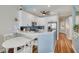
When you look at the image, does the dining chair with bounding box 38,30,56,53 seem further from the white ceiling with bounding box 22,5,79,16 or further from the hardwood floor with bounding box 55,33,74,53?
the white ceiling with bounding box 22,5,79,16

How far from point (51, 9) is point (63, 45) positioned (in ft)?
2.67

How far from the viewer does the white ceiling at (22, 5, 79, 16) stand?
2154mm

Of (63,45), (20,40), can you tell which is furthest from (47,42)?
(20,40)

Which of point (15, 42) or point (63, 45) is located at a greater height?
point (15, 42)

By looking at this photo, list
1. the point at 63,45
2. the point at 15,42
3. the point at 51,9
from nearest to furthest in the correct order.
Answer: the point at 15,42 < the point at 51,9 < the point at 63,45

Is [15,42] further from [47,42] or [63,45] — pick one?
[63,45]

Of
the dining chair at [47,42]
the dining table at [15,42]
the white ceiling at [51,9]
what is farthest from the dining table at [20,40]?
the white ceiling at [51,9]


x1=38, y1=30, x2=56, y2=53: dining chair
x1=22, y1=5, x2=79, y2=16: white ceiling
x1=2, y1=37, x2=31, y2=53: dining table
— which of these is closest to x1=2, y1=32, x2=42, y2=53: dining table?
x1=2, y1=37, x2=31, y2=53: dining table

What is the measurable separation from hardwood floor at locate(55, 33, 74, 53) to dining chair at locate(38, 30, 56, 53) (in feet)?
0.40

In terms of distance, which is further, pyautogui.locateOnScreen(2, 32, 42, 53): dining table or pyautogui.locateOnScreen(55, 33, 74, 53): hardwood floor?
pyautogui.locateOnScreen(55, 33, 74, 53): hardwood floor

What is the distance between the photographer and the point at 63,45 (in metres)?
2.39
